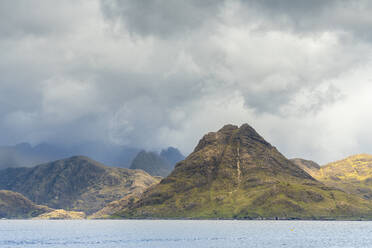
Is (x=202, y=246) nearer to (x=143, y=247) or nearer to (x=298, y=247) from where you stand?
(x=143, y=247)

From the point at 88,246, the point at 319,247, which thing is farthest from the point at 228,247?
the point at 88,246

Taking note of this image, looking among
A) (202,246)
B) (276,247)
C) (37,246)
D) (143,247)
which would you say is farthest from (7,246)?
(276,247)

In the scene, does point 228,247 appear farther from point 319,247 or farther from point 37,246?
point 37,246

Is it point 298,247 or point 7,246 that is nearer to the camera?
point 298,247

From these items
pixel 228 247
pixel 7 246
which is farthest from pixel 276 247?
pixel 7 246

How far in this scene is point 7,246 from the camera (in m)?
178

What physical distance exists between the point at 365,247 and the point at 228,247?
5597 cm

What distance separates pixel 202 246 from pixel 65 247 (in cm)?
5850

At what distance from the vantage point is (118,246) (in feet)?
573

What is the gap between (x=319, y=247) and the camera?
166 m

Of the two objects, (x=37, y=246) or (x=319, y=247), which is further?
(x=37, y=246)

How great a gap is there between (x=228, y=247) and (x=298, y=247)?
2874 centimetres

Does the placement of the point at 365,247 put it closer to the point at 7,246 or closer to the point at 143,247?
the point at 143,247

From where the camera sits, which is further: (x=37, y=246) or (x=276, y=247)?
(x=37, y=246)
